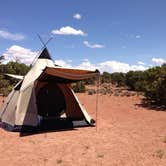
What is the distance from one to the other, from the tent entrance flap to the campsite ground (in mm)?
1989

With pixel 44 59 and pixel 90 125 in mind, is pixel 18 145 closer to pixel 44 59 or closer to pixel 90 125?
pixel 90 125

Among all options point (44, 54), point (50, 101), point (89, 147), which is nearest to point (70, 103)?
point (50, 101)

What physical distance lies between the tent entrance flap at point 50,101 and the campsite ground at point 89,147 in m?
1.99

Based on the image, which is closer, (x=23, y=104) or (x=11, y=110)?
(x=23, y=104)

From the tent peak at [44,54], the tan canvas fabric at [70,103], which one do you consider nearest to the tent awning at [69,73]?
the tent peak at [44,54]

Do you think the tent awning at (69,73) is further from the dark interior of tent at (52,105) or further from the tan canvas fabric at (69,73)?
the dark interior of tent at (52,105)

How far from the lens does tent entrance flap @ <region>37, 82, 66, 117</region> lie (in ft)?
37.4

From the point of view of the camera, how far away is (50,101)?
11.6 m

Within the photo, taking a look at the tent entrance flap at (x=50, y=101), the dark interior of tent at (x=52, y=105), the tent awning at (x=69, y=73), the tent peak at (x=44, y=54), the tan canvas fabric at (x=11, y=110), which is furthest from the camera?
the tent peak at (x=44, y=54)

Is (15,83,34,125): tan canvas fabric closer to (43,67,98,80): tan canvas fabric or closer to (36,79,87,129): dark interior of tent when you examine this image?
(36,79,87,129): dark interior of tent

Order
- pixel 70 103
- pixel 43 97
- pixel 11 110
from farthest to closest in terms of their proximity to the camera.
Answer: pixel 70 103, pixel 43 97, pixel 11 110

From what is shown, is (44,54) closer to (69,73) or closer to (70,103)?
(70,103)

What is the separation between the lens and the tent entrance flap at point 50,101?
37.4ft

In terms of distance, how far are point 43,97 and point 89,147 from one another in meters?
4.35
